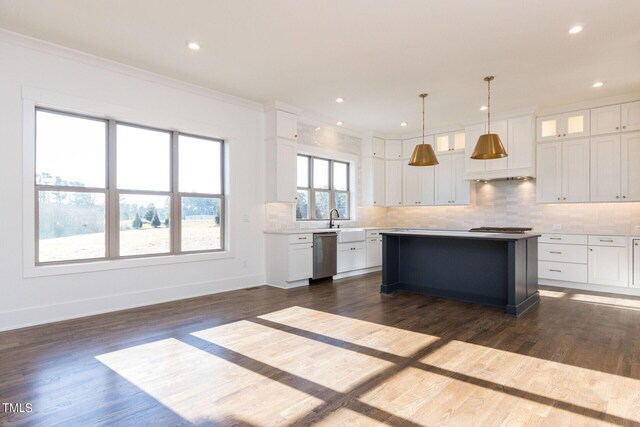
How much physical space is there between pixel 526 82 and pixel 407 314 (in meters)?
3.58

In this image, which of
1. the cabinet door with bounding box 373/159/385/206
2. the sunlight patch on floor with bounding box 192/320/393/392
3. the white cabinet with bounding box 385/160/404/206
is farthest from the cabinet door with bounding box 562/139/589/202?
the sunlight patch on floor with bounding box 192/320/393/392

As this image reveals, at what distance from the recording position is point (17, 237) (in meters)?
3.70

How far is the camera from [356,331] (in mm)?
3592

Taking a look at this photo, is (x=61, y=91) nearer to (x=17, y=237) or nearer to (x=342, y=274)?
(x=17, y=237)

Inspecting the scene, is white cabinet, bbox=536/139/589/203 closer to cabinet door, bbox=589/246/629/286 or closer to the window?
cabinet door, bbox=589/246/629/286

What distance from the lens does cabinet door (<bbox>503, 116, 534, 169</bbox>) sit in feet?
20.2

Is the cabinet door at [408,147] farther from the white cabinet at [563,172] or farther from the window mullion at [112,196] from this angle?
the window mullion at [112,196]

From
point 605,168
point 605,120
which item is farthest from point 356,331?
point 605,120

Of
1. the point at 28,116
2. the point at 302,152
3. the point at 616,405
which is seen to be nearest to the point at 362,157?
the point at 302,152

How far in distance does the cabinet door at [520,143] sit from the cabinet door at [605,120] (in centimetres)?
86

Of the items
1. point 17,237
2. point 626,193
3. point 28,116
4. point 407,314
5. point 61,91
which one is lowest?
point 407,314

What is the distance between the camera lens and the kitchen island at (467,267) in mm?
4273

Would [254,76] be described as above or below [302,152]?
above

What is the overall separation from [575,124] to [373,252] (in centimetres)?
413
